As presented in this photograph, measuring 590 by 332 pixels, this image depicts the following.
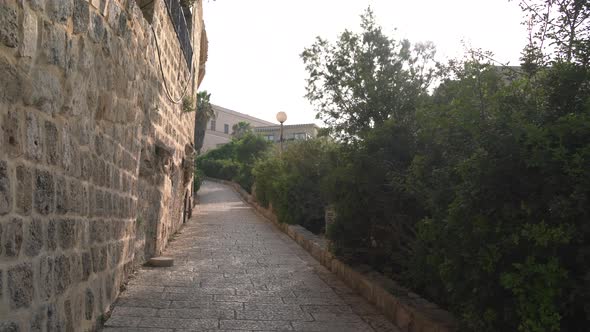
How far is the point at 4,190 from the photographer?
97.8 inches

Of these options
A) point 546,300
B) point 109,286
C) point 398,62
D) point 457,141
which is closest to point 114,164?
point 109,286

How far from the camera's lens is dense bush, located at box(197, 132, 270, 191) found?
41500 millimetres

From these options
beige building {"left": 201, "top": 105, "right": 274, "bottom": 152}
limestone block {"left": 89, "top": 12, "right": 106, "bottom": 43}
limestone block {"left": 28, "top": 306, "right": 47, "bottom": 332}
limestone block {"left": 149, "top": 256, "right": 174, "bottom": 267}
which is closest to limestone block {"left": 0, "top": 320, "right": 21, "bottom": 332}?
limestone block {"left": 28, "top": 306, "right": 47, "bottom": 332}

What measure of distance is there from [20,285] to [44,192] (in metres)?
0.57

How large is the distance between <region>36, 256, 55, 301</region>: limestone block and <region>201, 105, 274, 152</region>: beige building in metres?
60.9

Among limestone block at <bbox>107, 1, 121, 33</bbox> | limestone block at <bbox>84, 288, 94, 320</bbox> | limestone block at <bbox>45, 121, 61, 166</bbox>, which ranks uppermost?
limestone block at <bbox>107, 1, 121, 33</bbox>

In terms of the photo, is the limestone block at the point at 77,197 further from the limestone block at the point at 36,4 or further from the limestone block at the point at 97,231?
the limestone block at the point at 36,4

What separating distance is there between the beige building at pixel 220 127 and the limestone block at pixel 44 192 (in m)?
60.9

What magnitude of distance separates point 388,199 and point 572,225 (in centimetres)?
350

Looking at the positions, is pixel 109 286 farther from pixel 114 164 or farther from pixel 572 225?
pixel 572 225

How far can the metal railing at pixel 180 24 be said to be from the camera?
313 inches

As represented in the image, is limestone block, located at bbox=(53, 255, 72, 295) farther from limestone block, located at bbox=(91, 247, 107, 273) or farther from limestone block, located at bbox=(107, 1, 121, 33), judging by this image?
limestone block, located at bbox=(107, 1, 121, 33)

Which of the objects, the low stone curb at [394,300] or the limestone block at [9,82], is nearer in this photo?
the limestone block at [9,82]

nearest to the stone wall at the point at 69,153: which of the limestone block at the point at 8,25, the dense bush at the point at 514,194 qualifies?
the limestone block at the point at 8,25
